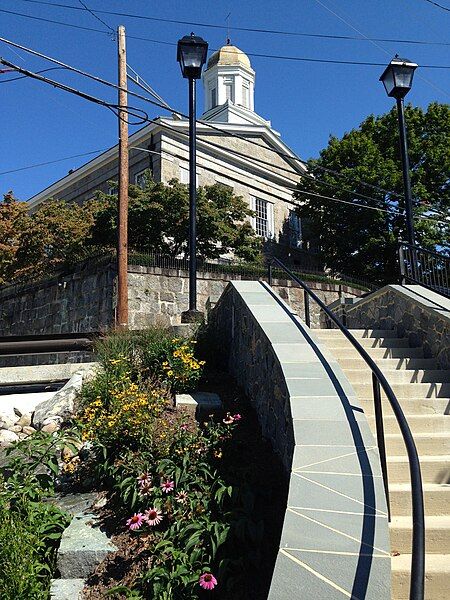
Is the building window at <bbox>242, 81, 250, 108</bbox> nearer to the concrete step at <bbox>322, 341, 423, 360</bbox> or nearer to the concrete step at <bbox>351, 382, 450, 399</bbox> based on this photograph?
the concrete step at <bbox>322, 341, 423, 360</bbox>

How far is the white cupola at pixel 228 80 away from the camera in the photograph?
32.8 meters

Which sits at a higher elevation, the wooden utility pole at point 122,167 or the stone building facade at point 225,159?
the stone building facade at point 225,159

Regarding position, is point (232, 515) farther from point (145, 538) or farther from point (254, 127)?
point (254, 127)

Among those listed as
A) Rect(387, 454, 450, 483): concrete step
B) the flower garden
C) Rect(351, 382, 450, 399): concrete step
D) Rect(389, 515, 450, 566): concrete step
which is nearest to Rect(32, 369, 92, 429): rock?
the flower garden

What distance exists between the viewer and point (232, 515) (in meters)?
4.02

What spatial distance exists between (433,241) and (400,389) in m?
19.8

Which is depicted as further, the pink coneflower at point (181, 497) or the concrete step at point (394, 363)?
the concrete step at point (394, 363)

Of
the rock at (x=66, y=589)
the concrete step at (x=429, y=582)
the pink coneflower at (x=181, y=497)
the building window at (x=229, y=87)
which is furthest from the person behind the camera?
the building window at (x=229, y=87)

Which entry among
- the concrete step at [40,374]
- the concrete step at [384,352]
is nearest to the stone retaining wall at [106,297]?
the concrete step at [40,374]

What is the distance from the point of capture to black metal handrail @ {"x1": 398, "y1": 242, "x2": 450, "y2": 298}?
851 centimetres

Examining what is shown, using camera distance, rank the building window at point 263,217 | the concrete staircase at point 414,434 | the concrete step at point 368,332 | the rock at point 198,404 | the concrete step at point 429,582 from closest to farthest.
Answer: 1. the concrete step at point 429,582
2. the concrete staircase at point 414,434
3. the rock at point 198,404
4. the concrete step at point 368,332
5. the building window at point 263,217

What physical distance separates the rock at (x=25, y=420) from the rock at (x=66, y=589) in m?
3.57

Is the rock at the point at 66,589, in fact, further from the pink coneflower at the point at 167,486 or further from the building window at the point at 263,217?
the building window at the point at 263,217

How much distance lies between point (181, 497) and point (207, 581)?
0.95 metres
